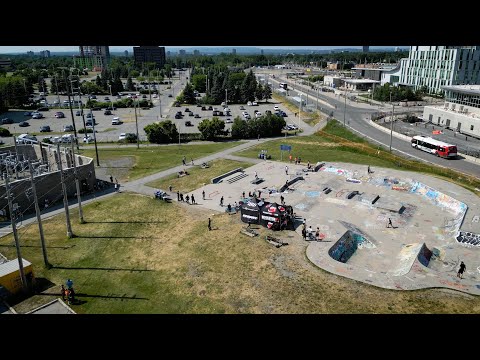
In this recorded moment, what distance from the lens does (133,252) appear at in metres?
30.5

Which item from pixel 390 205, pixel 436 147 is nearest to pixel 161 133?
pixel 390 205

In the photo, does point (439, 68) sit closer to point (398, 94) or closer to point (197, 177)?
point (398, 94)

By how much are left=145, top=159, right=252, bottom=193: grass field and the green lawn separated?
154 inches

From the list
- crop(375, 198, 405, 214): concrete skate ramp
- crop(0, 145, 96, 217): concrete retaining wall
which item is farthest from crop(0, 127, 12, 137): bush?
crop(375, 198, 405, 214): concrete skate ramp

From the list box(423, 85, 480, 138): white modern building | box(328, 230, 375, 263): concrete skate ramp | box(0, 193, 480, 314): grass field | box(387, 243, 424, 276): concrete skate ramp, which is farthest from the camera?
box(423, 85, 480, 138): white modern building

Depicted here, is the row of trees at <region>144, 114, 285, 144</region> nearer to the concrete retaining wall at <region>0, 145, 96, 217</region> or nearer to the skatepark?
the skatepark

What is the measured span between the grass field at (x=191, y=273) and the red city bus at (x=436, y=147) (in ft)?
117

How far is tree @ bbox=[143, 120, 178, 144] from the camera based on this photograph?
222ft

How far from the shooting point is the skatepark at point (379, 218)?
27.6 metres

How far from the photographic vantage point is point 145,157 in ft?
189

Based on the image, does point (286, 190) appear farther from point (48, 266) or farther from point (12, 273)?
point (12, 273)

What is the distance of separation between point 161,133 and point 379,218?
42601 mm
